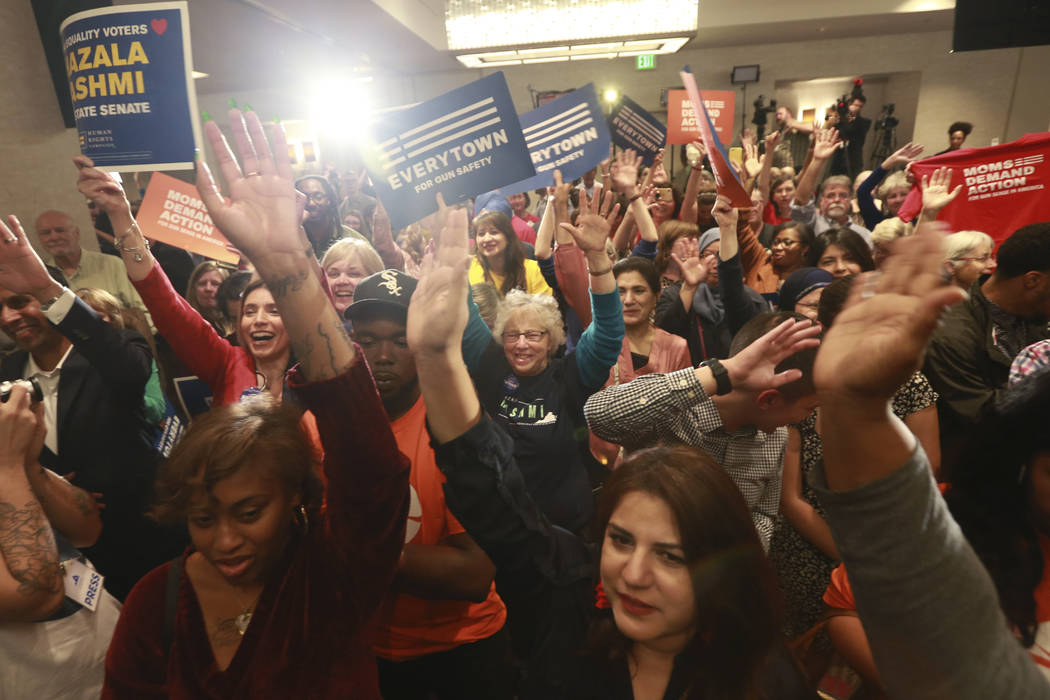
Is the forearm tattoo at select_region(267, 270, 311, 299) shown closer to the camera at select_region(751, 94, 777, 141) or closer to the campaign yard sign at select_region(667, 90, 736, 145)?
the campaign yard sign at select_region(667, 90, 736, 145)

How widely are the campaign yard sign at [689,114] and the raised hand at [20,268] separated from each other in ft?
15.4

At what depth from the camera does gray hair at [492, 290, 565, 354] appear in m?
2.33

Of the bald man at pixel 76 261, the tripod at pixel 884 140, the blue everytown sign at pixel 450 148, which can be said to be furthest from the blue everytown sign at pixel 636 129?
the tripod at pixel 884 140

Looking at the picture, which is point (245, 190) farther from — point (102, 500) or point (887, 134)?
point (887, 134)

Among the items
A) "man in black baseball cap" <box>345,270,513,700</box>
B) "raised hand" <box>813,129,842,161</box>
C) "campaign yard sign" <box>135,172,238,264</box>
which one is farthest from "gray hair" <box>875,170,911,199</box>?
"campaign yard sign" <box>135,172,238,264</box>

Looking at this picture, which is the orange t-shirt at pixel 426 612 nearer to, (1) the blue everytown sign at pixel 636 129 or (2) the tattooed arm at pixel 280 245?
(2) the tattooed arm at pixel 280 245

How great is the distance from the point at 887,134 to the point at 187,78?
11681 mm

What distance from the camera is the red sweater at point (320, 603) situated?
3.38 ft

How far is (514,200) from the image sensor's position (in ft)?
19.7

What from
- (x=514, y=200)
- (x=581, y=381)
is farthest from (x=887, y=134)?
(x=581, y=381)

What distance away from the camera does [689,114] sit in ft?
18.0

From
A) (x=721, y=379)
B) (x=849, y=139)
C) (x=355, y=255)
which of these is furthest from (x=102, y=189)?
(x=849, y=139)

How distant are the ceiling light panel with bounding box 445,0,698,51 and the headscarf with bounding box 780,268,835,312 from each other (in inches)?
164

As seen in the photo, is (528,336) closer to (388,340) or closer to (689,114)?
(388,340)
